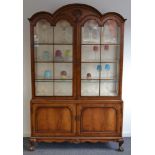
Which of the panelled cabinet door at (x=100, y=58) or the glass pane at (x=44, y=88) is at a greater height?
the panelled cabinet door at (x=100, y=58)

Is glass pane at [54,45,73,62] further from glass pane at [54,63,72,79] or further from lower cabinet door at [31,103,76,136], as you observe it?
lower cabinet door at [31,103,76,136]

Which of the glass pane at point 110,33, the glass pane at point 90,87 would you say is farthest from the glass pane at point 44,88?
the glass pane at point 110,33

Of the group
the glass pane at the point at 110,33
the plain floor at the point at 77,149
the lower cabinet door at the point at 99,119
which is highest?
the glass pane at the point at 110,33

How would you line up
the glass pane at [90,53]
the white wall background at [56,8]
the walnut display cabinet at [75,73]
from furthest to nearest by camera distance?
the white wall background at [56,8], the glass pane at [90,53], the walnut display cabinet at [75,73]

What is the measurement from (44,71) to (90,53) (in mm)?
748

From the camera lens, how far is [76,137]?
317cm

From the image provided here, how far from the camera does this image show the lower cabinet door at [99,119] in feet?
10.3

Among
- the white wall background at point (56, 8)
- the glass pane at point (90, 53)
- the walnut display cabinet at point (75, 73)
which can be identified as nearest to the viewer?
the walnut display cabinet at point (75, 73)

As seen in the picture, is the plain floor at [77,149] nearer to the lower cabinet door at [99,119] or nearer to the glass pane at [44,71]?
the lower cabinet door at [99,119]

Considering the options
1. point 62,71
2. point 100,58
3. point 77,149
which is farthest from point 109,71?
point 77,149

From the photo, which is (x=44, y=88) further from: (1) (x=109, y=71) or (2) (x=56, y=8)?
(2) (x=56, y=8)

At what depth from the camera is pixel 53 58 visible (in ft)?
10.6

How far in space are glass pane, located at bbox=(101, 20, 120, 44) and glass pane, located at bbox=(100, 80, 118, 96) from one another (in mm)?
609
